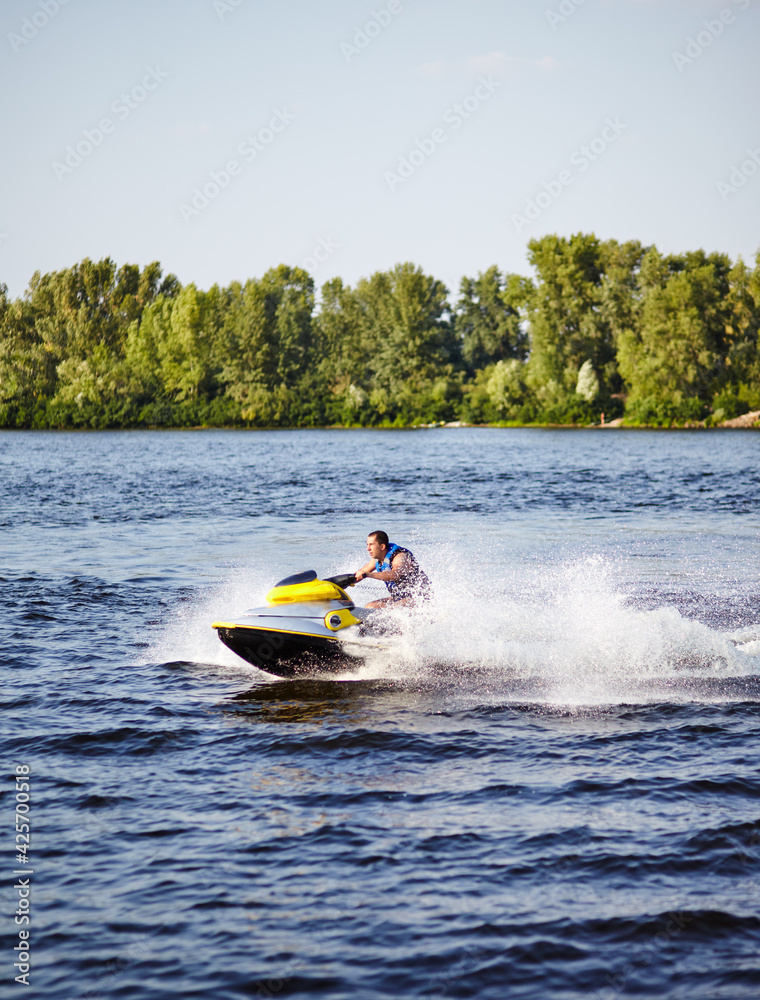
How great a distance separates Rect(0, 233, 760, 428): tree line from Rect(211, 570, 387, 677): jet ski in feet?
226

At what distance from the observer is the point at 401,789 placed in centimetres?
782

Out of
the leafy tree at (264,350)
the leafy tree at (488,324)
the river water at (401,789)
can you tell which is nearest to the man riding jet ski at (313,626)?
the river water at (401,789)

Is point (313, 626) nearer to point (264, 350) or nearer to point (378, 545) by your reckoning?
point (378, 545)

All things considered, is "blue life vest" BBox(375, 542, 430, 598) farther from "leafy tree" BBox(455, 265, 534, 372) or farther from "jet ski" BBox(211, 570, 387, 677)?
"leafy tree" BBox(455, 265, 534, 372)

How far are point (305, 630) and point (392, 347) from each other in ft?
294

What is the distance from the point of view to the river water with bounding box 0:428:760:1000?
561cm

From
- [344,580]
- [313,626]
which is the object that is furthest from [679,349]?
[313,626]

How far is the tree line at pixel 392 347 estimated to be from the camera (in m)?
76.6

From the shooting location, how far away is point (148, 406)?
3659 inches

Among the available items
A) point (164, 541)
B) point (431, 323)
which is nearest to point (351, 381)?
point (431, 323)

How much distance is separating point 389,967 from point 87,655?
24.1 ft

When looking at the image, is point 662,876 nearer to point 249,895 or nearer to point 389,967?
point 389,967

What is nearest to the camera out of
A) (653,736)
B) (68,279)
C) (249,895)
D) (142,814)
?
(249,895)

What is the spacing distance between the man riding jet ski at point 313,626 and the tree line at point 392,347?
68684mm
